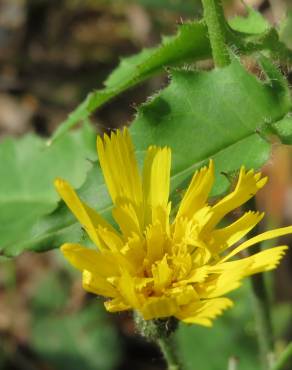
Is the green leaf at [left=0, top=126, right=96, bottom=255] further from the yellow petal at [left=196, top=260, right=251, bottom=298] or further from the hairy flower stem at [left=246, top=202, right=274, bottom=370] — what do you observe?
the yellow petal at [left=196, top=260, right=251, bottom=298]

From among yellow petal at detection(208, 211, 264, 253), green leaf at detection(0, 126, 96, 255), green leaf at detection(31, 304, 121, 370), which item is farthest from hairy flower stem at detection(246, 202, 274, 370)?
green leaf at detection(31, 304, 121, 370)

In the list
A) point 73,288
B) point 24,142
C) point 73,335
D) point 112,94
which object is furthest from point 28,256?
point 112,94

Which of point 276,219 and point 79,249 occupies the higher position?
point 79,249

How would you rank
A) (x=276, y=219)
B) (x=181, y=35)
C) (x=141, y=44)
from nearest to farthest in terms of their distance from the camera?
(x=181, y=35) → (x=276, y=219) → (x=141, y=44)

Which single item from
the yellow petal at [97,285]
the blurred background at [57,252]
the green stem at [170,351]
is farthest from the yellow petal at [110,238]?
the blurred background at [57,252]

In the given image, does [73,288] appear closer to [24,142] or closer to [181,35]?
[24,142]

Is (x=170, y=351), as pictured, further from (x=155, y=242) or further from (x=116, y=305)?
(x=116, y=305)
